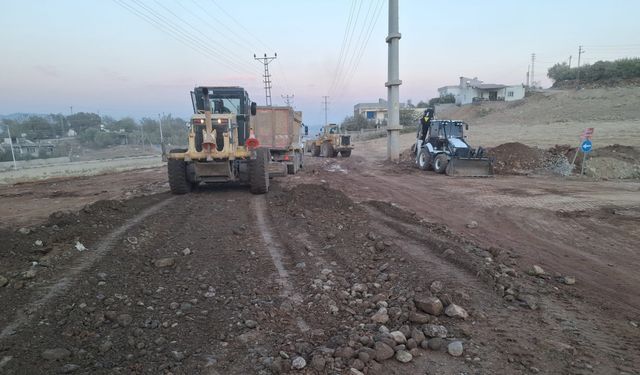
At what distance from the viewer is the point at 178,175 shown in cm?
1033

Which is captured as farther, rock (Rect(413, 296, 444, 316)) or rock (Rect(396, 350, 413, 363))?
rock (Rect(413, 296, 444, 316))

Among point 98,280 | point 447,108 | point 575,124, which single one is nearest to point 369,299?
point 98,280

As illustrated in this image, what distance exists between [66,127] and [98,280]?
56.4 metres

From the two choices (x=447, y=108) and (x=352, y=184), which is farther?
(x=447, y=108)

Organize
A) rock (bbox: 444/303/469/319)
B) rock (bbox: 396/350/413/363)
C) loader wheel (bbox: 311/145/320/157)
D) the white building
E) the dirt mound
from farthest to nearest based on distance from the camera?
the white building → loader wheel (bbox: 311/145/320/157) → the dirt mound → rock (bbox: 444/303/469/319) → rock (bbox: 396/350/413/363)

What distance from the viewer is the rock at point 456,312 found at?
3580 mm

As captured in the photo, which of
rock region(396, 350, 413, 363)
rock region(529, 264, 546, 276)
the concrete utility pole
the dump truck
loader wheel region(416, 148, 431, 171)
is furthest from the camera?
the concrete utility pole

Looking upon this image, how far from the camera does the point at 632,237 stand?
22.2 ft

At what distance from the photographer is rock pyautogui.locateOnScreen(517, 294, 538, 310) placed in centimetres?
392

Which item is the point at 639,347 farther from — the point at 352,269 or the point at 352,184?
the point at 352,184

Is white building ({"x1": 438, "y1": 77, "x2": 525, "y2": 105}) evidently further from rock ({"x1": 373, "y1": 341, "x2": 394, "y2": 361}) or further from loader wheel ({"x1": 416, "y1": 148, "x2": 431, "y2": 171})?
rock ({"x1": 373, "y1": 341, "x2": 394, "y2": 361})

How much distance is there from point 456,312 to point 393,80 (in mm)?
21360

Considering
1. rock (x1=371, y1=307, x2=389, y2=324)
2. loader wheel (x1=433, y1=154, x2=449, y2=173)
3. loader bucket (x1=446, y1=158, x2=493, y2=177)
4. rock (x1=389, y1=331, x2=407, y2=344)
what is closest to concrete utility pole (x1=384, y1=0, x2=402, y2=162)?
loader wheel (x1=433, y1=154, x2=449, y2=173)

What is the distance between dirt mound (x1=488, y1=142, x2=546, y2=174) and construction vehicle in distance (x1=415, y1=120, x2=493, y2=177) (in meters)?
1.48
